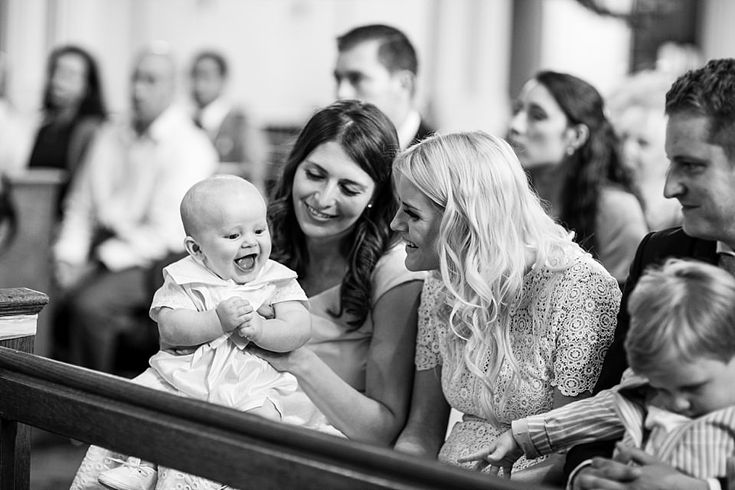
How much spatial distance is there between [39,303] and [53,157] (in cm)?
410

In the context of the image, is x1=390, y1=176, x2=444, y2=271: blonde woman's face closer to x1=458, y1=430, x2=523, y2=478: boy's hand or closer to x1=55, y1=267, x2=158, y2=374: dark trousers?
x1=458, y1=430, x2=523, y2=478: boy's hand

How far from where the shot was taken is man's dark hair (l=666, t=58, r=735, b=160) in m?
1.97

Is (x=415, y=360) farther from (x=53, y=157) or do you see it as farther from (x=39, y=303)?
(x=53, y=157)

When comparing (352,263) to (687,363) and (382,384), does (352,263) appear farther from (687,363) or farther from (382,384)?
(687,363)

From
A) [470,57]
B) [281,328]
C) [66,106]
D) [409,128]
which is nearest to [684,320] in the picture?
[281,328]

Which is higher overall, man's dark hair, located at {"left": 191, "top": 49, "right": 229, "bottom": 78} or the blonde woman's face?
man's dark hair, located at {"left": 191, "top": 49, "right": 229, "bottom": 78}

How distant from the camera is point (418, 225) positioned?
7.72ft

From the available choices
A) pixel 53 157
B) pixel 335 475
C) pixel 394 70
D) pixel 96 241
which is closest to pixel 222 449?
pixel 335 475

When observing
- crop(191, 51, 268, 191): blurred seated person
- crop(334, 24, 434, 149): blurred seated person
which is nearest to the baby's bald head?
crop(334, 24, 434, 149): blurred seated person

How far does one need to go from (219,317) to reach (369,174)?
676 millimetres

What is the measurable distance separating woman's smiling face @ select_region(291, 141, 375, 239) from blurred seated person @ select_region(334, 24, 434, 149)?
3.67 ft

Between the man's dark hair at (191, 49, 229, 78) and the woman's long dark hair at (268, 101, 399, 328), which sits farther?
the man's dark hair at (191, 49, 229, 78)

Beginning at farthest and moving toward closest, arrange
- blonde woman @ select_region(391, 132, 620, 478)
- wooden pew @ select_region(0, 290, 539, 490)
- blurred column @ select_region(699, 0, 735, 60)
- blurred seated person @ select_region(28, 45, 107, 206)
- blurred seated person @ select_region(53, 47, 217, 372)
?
blurred column @ select_region(699, 0, 735, 60) → blurred seated person @ select_region(28, 45, 107, 206) → blurred seated person @ select_region(53, 47, 217, 372) → blonde woman @ select_region(391, 132, 620, 478) → wooden pew @ select_region(0, 290, 539, 490)

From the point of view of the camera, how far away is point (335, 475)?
5.32 ft
